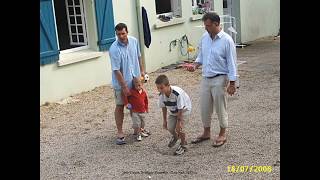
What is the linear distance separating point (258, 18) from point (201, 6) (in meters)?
3.67

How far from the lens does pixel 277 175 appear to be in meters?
4.21

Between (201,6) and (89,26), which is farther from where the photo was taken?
(201,6)

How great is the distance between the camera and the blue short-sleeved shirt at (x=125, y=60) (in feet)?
17.3

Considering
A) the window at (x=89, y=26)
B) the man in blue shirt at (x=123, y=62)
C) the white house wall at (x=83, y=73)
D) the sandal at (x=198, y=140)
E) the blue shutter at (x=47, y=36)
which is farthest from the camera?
the window at (x=89, y=26)

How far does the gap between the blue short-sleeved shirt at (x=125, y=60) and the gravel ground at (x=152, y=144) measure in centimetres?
86

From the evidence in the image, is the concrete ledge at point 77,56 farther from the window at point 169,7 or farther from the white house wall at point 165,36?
the window at point 169,7

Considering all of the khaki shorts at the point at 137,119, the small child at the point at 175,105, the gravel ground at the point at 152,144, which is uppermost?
the small child at the point at 175,105

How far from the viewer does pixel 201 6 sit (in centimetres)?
1268

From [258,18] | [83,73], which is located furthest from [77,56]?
[258,18]

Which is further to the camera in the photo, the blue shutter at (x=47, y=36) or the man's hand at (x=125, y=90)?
the blue shutter at (x=47, y=36)
